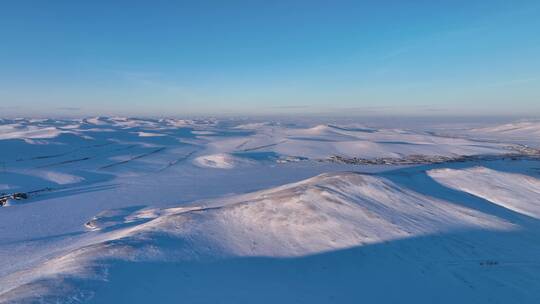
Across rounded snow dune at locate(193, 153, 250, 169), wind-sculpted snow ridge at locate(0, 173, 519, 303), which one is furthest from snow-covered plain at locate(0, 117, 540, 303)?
rounded snow dune at locate(193, 153, 250, 169)

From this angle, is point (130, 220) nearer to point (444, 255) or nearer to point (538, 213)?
point (444, 255)

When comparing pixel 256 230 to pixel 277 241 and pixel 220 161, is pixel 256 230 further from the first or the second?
pixel 220 161

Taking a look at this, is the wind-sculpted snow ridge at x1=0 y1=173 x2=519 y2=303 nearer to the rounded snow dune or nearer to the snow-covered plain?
the snow-covered plain

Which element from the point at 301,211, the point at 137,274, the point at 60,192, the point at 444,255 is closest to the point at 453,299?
the point at 444,255

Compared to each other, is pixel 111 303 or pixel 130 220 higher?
pixel 111 303

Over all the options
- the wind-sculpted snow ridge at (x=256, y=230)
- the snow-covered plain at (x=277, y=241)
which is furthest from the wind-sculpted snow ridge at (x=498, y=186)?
the wind-sculpted snow ridge at (x=256, y=230)

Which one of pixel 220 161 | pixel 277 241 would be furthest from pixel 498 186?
pixel 220 161
